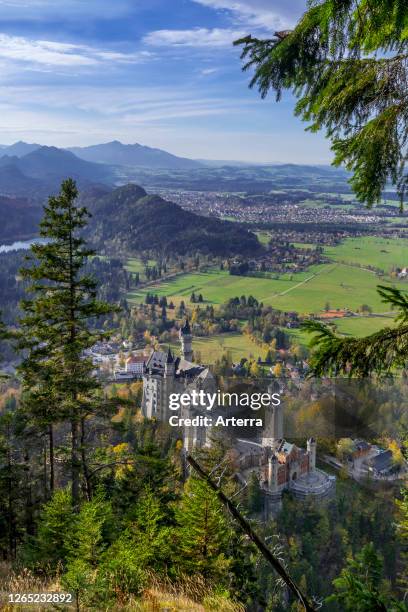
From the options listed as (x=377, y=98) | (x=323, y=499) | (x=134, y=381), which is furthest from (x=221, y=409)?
(x=377, y=98)

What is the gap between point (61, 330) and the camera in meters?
8.98

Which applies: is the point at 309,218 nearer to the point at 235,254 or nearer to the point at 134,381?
the point at 235,254

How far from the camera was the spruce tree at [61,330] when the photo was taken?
8727 millimetres

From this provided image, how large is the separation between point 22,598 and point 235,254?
118548 millimetres

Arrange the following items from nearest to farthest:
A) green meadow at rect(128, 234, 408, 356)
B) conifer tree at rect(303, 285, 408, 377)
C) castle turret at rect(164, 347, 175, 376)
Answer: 1. conifer tree at rect(303, 285, 408, 377)
2. castle turret at rect(164, 347, 175, 376)
3. green meadow at rect(128, 234, 408, 356)

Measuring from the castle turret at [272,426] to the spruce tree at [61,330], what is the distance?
2736cm

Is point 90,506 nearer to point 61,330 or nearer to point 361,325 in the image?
point 61,330

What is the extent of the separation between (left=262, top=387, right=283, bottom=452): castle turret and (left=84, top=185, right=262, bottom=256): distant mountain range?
86.4 metres

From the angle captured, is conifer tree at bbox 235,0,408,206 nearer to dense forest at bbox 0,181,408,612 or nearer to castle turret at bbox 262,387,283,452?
dense forest at bbox 0,181,408,612

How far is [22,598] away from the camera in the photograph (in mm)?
4449

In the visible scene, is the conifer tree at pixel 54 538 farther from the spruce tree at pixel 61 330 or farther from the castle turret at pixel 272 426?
the castle turret at pixel 272 426

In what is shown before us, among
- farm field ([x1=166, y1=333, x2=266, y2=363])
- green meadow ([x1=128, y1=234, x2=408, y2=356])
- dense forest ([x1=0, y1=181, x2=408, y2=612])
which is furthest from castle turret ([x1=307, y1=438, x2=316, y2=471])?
dense forest ([x1=0, y1=181, x2=408, y2=612])

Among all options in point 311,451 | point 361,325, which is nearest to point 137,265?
point 361,325

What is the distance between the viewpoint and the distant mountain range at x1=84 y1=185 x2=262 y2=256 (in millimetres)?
128000
